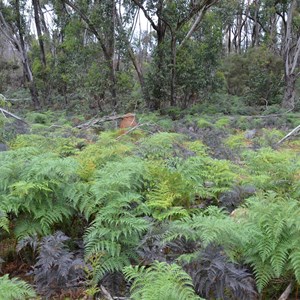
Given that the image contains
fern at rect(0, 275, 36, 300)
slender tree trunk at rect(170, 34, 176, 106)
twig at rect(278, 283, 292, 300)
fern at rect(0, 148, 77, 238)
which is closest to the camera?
fern at rect(0, 275, 36, 300)

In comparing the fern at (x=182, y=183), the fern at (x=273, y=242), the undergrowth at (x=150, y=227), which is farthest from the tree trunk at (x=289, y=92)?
the fern at (x=273, y=242)

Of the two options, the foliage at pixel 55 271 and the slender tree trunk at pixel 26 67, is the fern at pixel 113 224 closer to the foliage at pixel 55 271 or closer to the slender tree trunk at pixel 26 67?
the foliage at pixel 55 271

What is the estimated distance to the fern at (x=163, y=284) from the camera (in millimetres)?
2424

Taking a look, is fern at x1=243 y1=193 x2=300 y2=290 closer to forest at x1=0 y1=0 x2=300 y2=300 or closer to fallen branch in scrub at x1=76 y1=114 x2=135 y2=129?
forest at x1=0 y1=0 x2=300 y2=300

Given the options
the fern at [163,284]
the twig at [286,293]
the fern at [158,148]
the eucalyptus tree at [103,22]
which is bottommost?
the twig at [286,293]

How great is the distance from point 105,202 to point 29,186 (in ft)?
2.55

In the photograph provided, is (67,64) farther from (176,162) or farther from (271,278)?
(271,278)

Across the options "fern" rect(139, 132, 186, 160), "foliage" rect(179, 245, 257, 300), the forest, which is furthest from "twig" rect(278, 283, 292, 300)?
"fern" rect(139, 132, 186, 160)

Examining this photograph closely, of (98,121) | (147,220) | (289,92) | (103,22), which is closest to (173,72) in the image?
(103,22)

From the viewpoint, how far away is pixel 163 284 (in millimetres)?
2494

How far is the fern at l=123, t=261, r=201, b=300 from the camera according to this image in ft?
7.95

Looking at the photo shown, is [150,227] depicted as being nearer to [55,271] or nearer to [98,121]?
[55,271]

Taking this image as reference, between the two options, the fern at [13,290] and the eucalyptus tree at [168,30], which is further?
the eucalyptus tree at [168,30]

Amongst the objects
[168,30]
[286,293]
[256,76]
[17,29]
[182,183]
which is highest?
[17,29]
